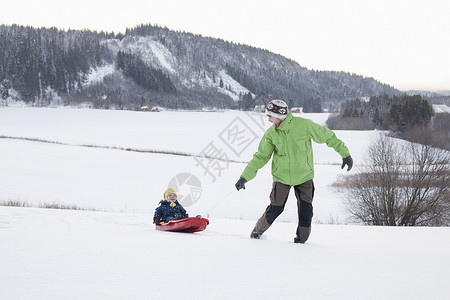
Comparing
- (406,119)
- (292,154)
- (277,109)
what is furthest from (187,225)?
(406,119)

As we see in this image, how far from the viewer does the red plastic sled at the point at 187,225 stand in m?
4.95

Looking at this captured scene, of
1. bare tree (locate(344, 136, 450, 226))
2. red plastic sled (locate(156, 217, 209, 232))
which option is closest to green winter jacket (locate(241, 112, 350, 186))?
red plastic sled (locate(156, 217, 209, 232))

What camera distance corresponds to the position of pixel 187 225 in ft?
16.3

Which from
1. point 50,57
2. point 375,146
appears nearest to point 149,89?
point 50,57

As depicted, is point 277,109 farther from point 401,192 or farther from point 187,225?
point 401,192

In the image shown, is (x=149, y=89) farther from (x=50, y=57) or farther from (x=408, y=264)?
(x=408, y=264)

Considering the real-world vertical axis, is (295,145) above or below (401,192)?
above

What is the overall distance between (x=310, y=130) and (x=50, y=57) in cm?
15088

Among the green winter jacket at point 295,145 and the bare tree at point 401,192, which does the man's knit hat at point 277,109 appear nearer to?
the green winter jacket at point 295,145

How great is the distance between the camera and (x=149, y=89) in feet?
503

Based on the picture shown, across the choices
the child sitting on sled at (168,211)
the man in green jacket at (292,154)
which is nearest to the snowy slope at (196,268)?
the man in green jacket at (292,154)

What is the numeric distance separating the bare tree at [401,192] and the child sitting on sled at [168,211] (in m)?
15.8

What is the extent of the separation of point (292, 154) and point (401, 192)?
18330mm

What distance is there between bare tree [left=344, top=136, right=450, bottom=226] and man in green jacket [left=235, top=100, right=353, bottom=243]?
1610 centimetres
